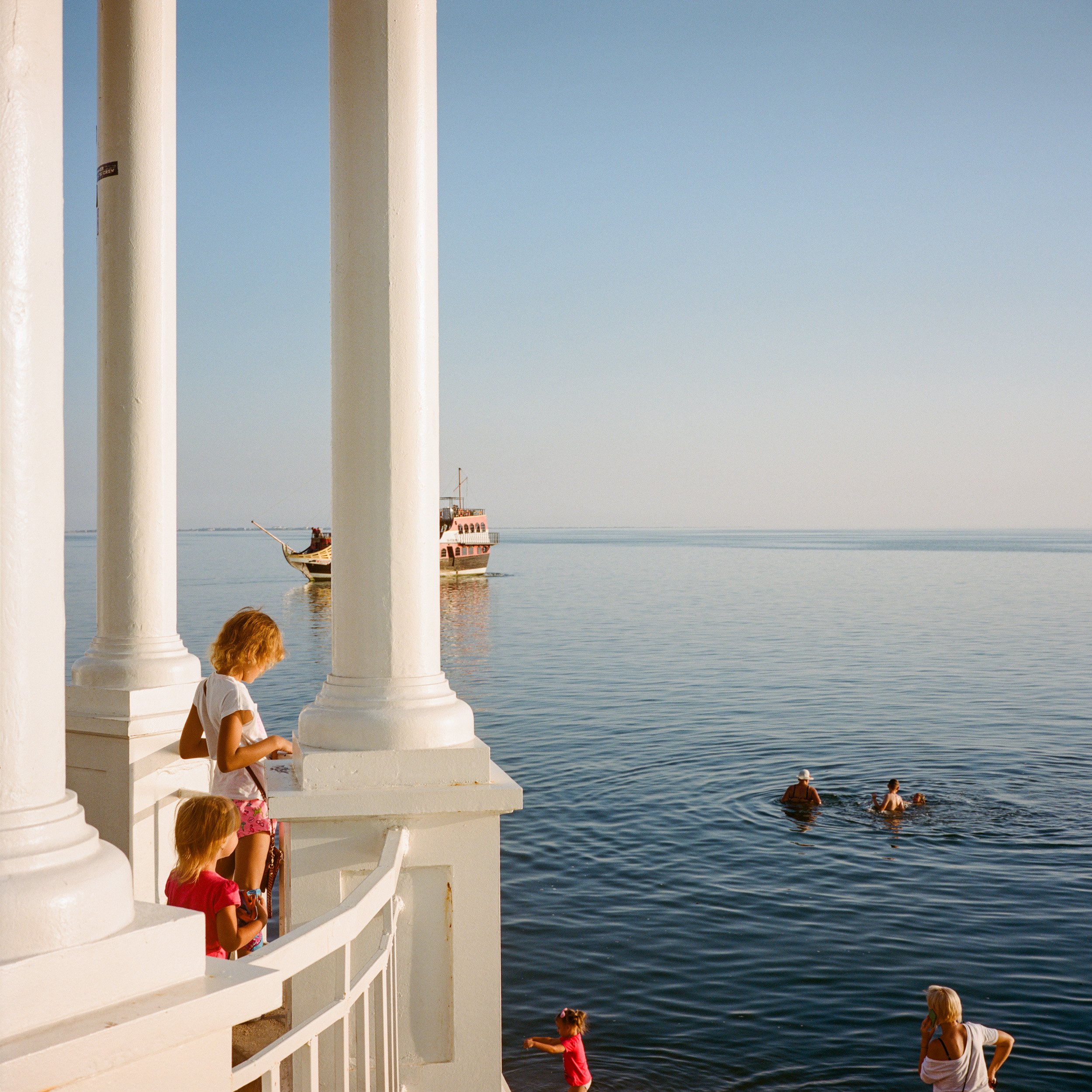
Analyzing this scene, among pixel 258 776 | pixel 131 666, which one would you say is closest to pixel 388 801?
pixel 258 776

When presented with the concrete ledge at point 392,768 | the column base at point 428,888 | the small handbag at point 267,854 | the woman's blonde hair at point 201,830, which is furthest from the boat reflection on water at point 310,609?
the concrete ledge at point 392,768

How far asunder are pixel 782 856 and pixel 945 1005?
1201 centimetres

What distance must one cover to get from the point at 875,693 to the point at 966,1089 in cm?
3609

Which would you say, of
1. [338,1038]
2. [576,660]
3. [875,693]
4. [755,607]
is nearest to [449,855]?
[338,1038]

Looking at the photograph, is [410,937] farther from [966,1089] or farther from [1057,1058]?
[1057,1058]

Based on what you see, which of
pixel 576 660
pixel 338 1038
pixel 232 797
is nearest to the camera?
pixel 338 1038

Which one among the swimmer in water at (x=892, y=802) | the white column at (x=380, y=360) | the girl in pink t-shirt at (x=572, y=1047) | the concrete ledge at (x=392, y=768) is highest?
the white column at (x=380, y=360)

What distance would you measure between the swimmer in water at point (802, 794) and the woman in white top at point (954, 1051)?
14929 millimetres

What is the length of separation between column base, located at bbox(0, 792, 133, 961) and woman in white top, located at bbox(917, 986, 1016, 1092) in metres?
8.55

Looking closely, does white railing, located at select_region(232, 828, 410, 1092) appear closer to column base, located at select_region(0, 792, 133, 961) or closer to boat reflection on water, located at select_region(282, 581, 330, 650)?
column base, located at select_region(0, 792, 133, 961)

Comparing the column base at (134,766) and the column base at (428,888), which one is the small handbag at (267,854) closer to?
the column base at (428,888)

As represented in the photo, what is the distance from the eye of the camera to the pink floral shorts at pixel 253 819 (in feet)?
17.1

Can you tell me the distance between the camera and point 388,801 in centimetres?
426

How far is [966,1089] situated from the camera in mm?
9500
